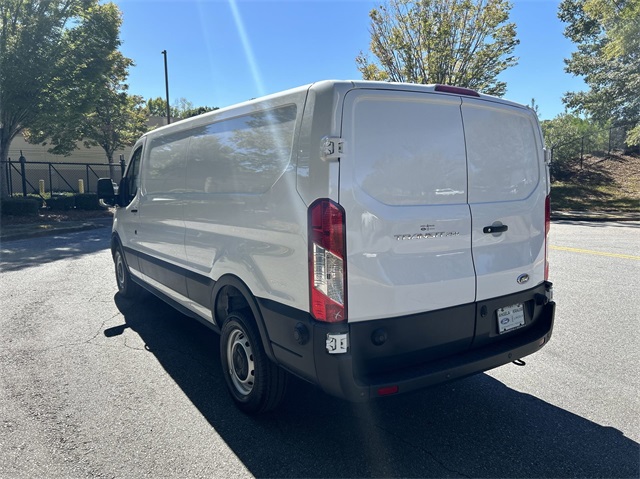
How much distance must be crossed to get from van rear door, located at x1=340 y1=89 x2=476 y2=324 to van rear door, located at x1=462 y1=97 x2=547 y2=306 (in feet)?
0.37

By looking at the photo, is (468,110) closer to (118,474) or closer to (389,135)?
(389,135)

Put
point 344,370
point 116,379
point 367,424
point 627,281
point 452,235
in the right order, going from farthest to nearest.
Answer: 1. point 627,281
2. point 116,379
3. point 367,424
4. point 452,235
5. point 344,370

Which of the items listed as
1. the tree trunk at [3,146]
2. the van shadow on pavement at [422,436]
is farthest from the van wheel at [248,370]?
the tree trunk at [3,146]

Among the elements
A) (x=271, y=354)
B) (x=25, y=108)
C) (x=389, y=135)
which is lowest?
(x=271, y=354)

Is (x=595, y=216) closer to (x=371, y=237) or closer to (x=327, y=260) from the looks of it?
(x=371, y=237)

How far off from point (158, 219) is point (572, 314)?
16.1 ft

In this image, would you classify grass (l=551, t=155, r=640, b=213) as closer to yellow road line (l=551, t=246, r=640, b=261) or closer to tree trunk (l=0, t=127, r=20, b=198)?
yellow road line (l=551, t=246, r=640, b=261)

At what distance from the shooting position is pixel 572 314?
217 inches

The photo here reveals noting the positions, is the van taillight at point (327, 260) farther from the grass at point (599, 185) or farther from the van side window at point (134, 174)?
the grass at point (599, 185)

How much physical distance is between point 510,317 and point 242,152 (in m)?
2.27

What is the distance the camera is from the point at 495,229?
311 centimetres

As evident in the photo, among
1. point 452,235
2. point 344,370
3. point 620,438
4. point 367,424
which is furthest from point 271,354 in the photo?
point 620,438

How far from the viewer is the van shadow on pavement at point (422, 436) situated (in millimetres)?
2697

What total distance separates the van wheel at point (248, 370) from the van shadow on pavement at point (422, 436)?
0.13 metres
